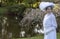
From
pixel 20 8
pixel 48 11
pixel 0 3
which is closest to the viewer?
pixel 48 11

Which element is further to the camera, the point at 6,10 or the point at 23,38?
the point at 6,10

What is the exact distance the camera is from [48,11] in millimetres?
5359

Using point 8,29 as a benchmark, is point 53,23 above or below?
above

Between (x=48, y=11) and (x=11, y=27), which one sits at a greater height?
(x=48, y=11)

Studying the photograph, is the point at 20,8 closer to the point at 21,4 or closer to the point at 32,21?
the point at 21,4

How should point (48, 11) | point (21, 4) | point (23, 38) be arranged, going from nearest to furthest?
point (48, 11), point (23, 38), point (21, 4)

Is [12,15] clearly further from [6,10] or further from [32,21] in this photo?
[32,21]

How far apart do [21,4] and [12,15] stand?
1234 millimetres

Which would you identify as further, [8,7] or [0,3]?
[0,3]

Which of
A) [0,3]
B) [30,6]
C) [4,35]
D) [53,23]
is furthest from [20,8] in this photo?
[53,23]

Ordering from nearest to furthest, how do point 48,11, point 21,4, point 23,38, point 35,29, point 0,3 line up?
point 48,11, point 23,38, point 35,29, point 21,4, point 0,3

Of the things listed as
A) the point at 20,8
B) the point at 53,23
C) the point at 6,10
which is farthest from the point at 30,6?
the point at 53,23

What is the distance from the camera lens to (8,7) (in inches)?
728

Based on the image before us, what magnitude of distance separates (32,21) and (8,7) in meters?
5.90
